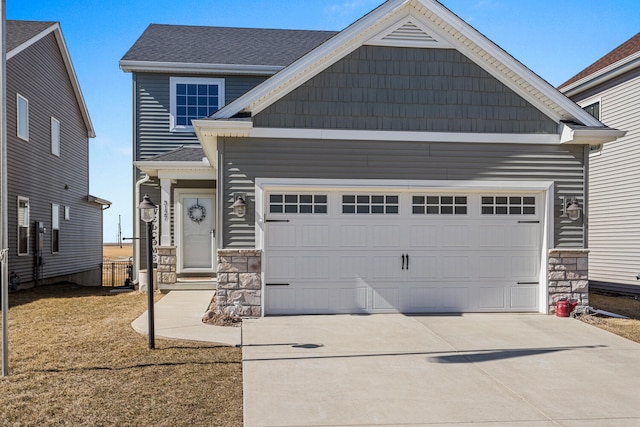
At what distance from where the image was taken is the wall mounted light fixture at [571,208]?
8.95 metres

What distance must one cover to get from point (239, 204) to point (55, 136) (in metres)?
11.7

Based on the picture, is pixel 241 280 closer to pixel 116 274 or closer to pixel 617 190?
pixel 617 190

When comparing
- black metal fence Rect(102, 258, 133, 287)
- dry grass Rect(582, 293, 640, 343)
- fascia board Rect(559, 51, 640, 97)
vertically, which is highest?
fascia board Rect(559, 51, 640, 97)

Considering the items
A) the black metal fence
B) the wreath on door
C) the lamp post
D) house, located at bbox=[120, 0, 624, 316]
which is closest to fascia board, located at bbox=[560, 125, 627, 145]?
house, located at bbox=[120, 0, 624, 316]

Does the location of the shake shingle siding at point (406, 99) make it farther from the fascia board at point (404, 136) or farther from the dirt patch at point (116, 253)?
the dirt patch at point (116, 253)

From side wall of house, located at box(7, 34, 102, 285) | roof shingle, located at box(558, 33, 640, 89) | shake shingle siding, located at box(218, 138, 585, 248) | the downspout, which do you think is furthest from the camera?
side wall of house, located at box(7, 34, 102, 285)

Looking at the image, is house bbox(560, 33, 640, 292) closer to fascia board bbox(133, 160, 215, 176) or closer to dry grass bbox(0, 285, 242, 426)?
fascia board bbox(133, 160, 215, 176)

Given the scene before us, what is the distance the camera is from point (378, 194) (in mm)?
9008

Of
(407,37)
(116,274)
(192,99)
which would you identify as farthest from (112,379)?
(116,274)

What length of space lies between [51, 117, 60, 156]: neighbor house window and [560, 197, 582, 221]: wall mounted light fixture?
15139 millimetres

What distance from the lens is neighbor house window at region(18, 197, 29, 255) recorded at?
47.0 ft

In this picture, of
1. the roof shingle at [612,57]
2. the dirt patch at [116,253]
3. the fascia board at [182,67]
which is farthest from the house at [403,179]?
the dirt patch at [116,253]

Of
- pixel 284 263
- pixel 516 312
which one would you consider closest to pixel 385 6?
pixel 284 263

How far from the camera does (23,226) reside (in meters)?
14.6
